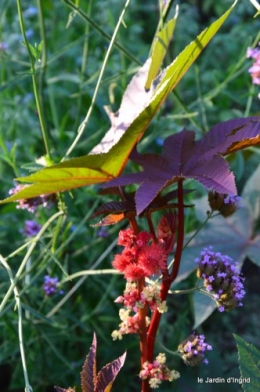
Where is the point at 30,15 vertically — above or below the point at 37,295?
above

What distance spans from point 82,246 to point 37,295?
0.18 metres

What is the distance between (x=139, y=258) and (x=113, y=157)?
12 centimetres

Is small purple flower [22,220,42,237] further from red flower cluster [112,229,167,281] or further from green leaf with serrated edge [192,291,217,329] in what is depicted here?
red flower cluster [112,229,167,281]

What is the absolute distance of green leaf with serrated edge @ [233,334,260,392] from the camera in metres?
0.72

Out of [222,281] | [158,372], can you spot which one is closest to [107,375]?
[158,372]

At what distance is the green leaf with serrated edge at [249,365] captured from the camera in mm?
724

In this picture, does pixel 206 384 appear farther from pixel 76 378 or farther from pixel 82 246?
pixel 82 246

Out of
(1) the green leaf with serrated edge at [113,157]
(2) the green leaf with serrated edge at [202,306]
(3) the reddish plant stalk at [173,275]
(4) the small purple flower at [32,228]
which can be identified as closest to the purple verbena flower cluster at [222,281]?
(3) the reddish plant stalk at [173,275]

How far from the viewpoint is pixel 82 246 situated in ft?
4.58

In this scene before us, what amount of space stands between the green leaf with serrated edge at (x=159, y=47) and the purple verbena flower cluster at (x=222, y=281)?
0.22 meters

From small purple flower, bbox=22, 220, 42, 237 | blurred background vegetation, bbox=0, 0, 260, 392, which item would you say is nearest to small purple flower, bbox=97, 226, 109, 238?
blurred background vegetation, bbox=0, 0, 260, 392

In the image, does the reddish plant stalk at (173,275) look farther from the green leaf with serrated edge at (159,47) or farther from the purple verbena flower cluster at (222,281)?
the green leaf with serrated edge at (159,47)

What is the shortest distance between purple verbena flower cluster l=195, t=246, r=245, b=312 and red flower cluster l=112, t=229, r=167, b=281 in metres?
0.06

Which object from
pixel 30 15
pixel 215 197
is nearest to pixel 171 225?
pixel 215 197
